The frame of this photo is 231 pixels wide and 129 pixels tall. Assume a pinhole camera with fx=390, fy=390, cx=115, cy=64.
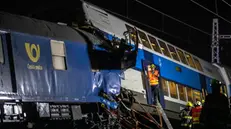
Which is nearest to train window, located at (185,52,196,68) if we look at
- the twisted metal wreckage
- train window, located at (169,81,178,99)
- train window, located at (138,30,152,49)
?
train window, located at (169,81,178,99)

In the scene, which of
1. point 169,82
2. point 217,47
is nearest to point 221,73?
point 217,47

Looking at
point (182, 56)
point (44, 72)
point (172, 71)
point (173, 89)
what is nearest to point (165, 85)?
point (173, 89)

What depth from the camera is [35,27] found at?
9.33 meters

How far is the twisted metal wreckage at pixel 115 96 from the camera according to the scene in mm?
10508

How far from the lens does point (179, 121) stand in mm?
14992

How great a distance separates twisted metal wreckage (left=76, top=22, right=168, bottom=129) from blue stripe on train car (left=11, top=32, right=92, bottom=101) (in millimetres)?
557

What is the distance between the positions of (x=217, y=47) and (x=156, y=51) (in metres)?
7.21

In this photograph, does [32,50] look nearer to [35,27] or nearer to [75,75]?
[35,27]

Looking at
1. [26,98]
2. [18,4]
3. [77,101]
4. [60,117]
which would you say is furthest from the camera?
[18,4]

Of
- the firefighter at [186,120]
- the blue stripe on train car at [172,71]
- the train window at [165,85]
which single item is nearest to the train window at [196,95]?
the blue stripe on train car at [172,71]

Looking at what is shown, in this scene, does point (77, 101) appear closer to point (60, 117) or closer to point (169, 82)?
point (60, 117)

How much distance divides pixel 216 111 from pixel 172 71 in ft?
30.5

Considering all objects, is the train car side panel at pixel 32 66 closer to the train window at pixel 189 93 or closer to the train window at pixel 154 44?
the train window at pixel 154 44

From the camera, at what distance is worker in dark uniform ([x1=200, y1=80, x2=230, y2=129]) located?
6457 millimetres
